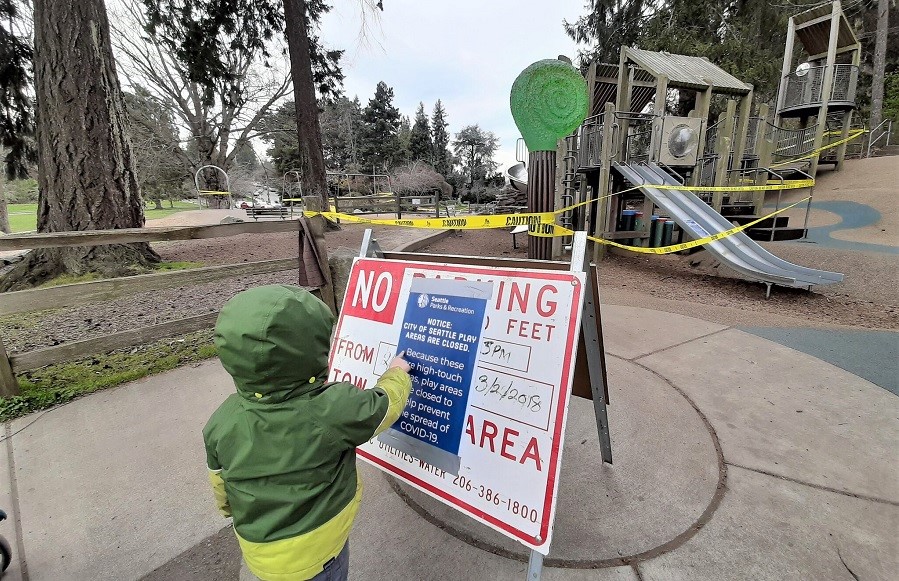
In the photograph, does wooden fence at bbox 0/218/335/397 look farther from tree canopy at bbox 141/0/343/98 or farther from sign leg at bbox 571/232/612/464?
tree canopy at bbox 141/0/343/98

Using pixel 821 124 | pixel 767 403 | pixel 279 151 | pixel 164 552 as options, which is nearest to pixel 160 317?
pixel 164 552

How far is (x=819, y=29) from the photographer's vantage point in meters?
13.8

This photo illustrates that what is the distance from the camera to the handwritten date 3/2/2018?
1.49 meters

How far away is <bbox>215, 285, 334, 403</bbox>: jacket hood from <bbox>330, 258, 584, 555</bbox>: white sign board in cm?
69

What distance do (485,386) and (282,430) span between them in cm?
79

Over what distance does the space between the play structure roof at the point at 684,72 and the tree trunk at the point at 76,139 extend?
10095 mm

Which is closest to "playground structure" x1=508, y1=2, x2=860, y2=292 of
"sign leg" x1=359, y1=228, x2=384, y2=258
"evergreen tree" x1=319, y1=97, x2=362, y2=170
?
"sign leg" x1=359, y1=228, x2=384, y2=258

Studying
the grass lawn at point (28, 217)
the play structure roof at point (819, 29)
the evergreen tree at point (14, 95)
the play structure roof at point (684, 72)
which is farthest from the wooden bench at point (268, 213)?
the play structure roof at point (819, 29)

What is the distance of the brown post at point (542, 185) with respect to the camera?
10.2 feet

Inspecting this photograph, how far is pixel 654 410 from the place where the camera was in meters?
2.78

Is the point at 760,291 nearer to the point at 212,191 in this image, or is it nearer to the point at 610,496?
the point at 610,496

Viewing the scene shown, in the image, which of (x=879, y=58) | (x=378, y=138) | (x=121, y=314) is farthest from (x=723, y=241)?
(x=378, y=138)

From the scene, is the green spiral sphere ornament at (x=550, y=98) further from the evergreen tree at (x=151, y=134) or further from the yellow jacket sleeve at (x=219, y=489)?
the evergreen tree at (x=151, y=134)

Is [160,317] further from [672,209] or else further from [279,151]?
[279,151]
